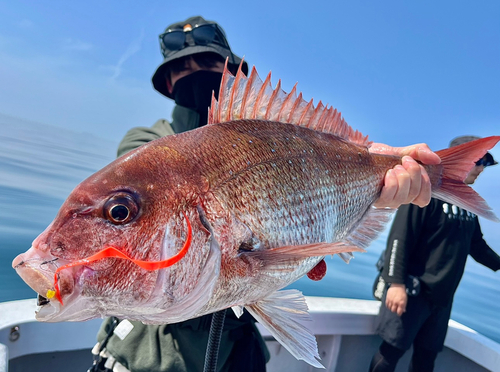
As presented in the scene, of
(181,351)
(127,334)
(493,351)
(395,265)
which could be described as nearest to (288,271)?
(181,351)

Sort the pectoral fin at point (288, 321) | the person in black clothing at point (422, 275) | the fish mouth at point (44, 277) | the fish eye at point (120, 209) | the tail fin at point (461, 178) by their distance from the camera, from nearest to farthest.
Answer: the fish mouth at point (44, 277) → the fish eye at point (120, 209) → the pectoral fin at point (288, 321) → the tail fin at point (461, 178) → the person in black clothing at point (422, 275)

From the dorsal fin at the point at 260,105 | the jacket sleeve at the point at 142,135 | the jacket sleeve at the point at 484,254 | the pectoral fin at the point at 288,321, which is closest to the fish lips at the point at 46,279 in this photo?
the pectoral fin at the point at 288,321

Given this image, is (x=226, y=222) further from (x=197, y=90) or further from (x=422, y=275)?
(x=422, y=275)

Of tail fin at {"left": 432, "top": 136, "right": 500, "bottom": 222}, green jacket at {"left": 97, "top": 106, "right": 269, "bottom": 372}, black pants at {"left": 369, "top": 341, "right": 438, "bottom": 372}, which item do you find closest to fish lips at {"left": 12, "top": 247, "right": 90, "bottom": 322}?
green jacket at {"left": 97, "top": 106, "right": 269, "bottom": 372}

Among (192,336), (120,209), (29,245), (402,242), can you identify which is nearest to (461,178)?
(402,242)

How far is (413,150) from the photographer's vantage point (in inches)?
68.1

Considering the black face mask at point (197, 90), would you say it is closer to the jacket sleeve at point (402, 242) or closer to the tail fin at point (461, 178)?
the tail fin at point (461, 178)

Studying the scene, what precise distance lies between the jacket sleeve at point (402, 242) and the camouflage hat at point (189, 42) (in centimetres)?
199

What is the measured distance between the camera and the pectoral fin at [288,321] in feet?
3.22

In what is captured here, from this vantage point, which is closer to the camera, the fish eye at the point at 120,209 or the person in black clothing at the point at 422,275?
the fish eye at the point at 120,209

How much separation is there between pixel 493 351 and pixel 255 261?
3720 millimetres

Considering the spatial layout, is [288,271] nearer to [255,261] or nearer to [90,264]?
[255,261]

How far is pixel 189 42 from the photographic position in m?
2.29

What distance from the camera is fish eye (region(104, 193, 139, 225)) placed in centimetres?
77
